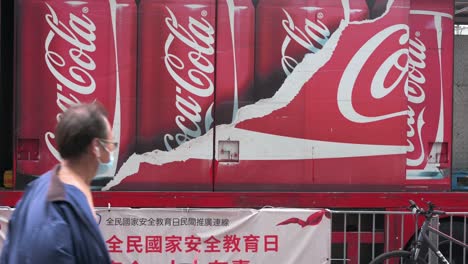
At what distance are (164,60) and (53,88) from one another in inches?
47.6

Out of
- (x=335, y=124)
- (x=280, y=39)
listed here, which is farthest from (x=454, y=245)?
(x=280, y=39)

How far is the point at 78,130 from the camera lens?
7.10 feet

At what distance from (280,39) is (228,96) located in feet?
2.74

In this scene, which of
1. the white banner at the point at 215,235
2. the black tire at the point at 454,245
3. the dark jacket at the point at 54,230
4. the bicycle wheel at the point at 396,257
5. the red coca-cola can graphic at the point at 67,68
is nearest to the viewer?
the dark jacket at the point at 54,230

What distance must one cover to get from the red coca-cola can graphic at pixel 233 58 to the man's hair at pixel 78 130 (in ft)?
12.9

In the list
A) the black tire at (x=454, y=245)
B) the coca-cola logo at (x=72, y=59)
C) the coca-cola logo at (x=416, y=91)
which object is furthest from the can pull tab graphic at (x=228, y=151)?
the black tire at (x=454, y=245)

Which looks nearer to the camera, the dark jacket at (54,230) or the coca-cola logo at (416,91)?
the dark jacket at (54,230)

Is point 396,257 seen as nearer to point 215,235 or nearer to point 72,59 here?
point 215,235

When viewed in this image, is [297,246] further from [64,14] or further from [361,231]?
[64,14]

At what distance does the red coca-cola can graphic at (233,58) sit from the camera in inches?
242

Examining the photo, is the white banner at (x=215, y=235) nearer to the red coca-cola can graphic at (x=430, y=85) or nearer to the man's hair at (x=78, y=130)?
the red coca-cola can graphic at (x=430, y=85)

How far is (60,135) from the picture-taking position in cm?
218

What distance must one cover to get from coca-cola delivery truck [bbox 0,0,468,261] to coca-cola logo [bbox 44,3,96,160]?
0.03 ft

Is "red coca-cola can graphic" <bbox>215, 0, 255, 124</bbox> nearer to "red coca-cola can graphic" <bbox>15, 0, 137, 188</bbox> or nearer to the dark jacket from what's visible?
"red coca-cola can graphic" <bbox>15, 0, 137, 188</bbox>
